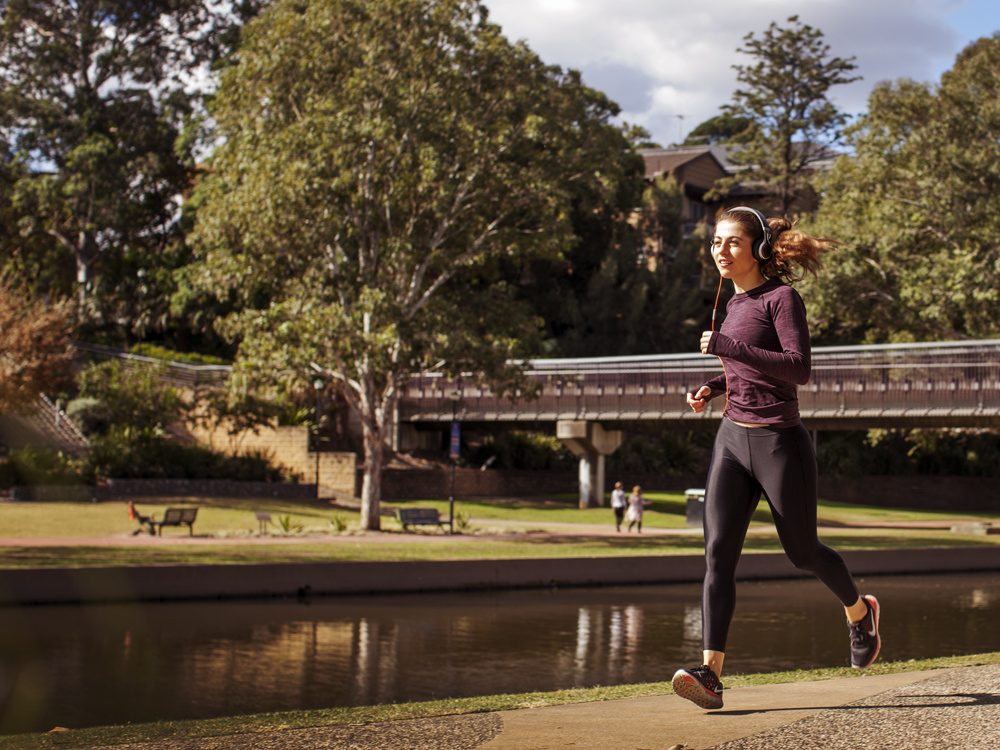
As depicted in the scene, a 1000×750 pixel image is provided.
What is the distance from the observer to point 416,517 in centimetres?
2714

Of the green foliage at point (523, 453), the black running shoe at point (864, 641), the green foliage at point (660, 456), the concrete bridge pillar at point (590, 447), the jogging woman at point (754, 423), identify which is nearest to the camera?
the jogging woman at point (754, 423)

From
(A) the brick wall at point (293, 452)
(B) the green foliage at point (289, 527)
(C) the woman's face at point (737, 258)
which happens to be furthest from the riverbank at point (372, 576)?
(A) the brick wall at point (293, 452)

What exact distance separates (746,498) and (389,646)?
7.44 meters

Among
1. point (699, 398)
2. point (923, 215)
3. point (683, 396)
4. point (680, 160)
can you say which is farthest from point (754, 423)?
point (680, 160)

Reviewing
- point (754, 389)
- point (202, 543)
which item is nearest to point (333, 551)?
point (202, 543)

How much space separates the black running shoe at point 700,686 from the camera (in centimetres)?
473

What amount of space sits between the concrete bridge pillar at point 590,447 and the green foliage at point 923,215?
838cm

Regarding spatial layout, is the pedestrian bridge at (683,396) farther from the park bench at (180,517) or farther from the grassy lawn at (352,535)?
the park bench at (180,517)

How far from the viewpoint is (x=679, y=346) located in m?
50.2

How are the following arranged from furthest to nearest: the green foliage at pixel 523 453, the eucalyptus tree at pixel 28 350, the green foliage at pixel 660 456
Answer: the green foliage at pixel 660 456
the green foliage at pixel 523 453
the eucalyptus tree at pixel 28 350

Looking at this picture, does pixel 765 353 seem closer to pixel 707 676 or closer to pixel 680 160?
pixel 707 676

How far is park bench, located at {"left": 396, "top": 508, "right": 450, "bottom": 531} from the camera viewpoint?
27.0 m

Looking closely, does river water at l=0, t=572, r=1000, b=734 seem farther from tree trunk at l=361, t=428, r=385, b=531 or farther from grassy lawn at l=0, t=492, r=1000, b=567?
tree trunk at l=361, t=428, r=385, b=531

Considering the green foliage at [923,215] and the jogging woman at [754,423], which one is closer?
the jogging woman at [754,423]
